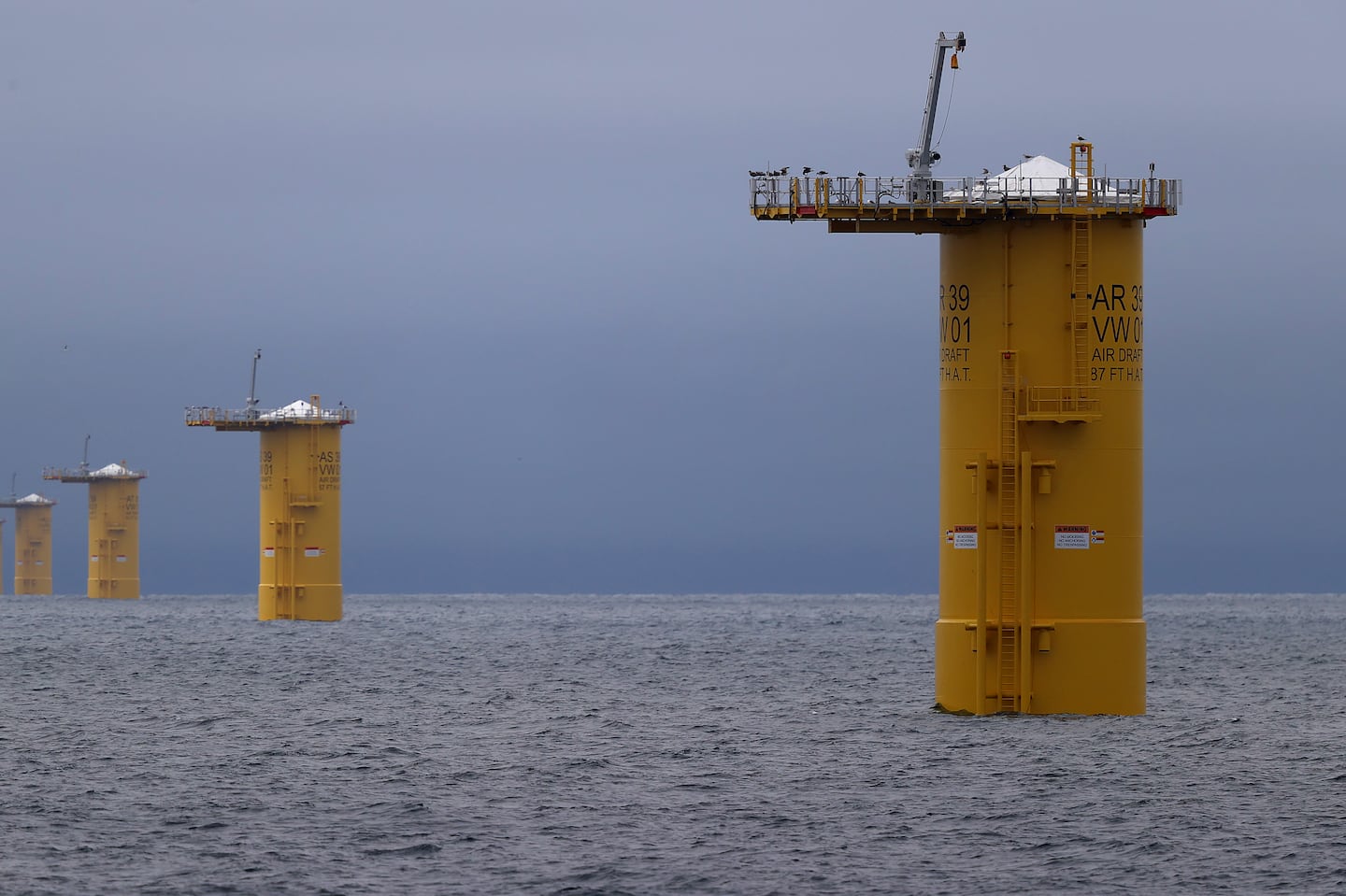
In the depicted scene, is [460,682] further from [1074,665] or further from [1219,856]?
[1219,856]

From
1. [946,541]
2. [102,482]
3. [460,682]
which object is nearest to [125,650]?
[460,682]

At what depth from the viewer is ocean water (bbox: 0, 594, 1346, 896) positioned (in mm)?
23344

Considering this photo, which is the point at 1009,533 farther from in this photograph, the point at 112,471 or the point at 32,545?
the point at 32,545

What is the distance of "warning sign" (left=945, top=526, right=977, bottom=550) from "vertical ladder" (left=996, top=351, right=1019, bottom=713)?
19.8 inches

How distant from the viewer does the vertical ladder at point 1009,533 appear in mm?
34031

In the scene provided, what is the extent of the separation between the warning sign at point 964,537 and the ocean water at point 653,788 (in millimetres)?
3074

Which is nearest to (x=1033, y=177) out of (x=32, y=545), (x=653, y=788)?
(x=653, y=788)

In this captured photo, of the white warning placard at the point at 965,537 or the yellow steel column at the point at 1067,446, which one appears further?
the white warning placard at the point at 965,537

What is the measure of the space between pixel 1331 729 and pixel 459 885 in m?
22.3

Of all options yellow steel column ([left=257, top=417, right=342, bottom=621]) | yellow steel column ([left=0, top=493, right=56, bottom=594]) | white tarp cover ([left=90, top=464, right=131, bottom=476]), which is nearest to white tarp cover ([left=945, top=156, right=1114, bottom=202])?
yellow steel column ([left=257, top=417, right=342, bottom=621])

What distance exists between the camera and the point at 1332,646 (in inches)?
3455

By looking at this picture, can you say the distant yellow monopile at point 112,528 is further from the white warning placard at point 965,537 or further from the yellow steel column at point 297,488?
the white warning placard at point 965,537

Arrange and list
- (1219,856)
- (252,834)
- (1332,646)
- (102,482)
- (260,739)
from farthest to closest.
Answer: (102,482) → (1332,646) → (260,739) → (252,834) → (1219,856)

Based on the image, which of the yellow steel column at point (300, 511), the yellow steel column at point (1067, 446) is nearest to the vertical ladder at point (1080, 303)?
the yellow steel column at point (1067, 446)
